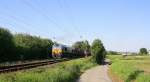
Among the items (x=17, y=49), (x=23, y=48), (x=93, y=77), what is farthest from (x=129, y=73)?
(x=23, y=48)

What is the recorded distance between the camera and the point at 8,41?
69062mm

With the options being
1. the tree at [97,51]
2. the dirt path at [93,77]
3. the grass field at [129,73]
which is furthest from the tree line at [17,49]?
the grass field at [129,73]

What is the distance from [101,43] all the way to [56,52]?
2418cm

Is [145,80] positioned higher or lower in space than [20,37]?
lower

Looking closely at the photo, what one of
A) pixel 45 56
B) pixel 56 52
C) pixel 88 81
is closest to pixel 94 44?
pixel 45 56

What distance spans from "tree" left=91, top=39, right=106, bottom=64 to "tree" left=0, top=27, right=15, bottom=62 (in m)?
30.5

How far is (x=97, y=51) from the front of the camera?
98250mm

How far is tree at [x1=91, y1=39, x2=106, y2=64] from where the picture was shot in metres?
96.6

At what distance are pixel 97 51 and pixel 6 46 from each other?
35713mm

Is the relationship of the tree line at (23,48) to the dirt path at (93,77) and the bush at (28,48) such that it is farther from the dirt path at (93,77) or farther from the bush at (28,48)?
the dirt path at (93,77)

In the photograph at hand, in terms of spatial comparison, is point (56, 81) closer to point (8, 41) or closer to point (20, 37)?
point (8, 41)

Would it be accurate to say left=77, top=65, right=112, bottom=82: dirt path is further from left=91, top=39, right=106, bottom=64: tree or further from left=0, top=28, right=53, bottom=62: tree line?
left=91, top=39, right=106, bottom=64: tree

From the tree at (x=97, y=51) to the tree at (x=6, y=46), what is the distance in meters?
30.5

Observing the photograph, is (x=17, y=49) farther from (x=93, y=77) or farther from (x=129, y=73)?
(x=129, y=73)
